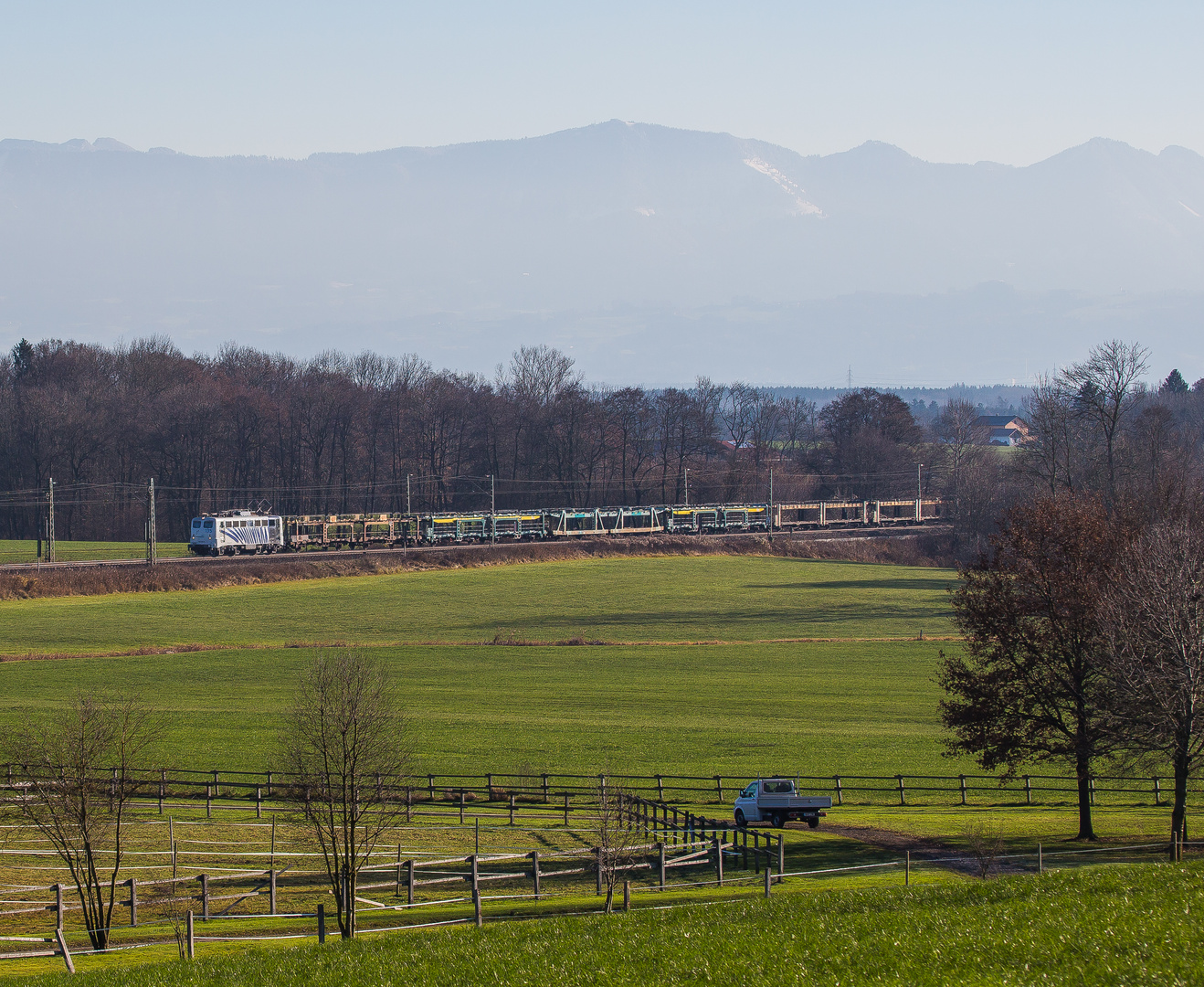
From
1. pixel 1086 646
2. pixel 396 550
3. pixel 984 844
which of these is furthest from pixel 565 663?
pixel 396 550

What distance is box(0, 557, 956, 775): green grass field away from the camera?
4175cm

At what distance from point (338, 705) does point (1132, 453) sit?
3119 inches

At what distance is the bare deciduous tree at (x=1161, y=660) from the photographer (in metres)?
25.9

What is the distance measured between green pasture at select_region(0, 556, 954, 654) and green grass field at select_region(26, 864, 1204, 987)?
5285 cm

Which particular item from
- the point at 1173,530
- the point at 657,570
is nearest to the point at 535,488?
the point at 657,570

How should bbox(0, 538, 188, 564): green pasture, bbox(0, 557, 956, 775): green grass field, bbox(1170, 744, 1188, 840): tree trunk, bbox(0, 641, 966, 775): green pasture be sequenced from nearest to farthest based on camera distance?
bbox(1170, 744, 1188, 840): tree trunk, bbox(0, 641, 966, 775): green pasture, bbox(0, 557, 956, 775): green grass field, bbox(0, 538, 188, 564): green pasture

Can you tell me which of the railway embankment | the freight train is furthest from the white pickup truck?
the freight train

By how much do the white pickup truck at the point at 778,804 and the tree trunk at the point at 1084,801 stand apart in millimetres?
6294

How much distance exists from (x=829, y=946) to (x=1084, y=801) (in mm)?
17331

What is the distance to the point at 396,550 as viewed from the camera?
104625 mm

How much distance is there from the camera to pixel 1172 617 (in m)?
26.4

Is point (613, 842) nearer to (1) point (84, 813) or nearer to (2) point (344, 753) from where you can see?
(2) point (344, 753)

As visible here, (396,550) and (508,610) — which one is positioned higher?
(396,550)

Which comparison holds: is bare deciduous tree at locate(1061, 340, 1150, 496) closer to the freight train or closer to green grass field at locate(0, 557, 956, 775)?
green grass field at locate(0, 557, 956, 775)
